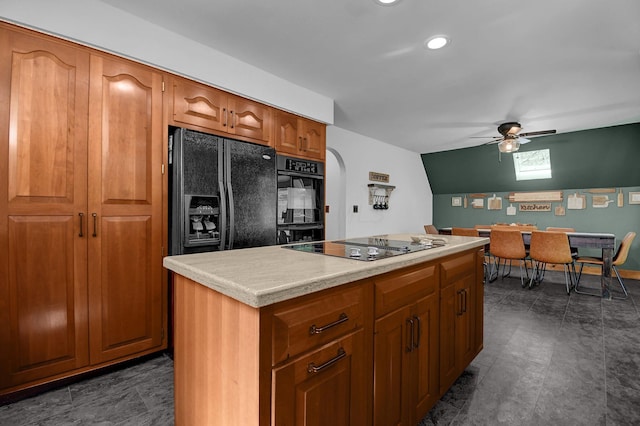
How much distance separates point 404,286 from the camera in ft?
4.27

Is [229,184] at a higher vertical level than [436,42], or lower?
lower

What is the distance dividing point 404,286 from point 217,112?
2082mm

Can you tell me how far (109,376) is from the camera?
1.96 meters

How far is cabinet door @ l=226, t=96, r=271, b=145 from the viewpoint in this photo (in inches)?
103

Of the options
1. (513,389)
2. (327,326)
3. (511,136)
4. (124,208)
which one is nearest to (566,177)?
(511,136)

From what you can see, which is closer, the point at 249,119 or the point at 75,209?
the point at 75,209

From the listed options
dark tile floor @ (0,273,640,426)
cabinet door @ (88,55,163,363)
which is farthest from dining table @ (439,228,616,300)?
cabinet door @ (88,55,163,363)

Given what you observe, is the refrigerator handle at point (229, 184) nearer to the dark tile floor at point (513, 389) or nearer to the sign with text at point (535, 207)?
the dark tile floor at point (513, 389)

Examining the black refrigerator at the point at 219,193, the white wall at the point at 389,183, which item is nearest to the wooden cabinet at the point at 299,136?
the black refrigerator at the point at 219,193

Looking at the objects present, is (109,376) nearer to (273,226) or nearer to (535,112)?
(273,226)

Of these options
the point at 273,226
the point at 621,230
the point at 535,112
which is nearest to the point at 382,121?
the point at 535,112

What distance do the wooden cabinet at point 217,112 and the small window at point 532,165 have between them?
17.3 feet

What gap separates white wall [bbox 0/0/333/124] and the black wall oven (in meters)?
0.59

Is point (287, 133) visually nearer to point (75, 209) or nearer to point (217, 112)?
point (217, 112)
